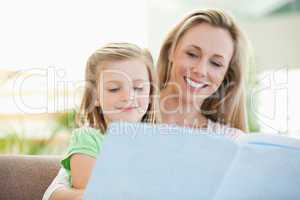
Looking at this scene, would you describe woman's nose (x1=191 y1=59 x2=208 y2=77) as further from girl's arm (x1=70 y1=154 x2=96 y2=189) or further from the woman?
girl's arm (x1=70 y1=154 x2=96 y2=189)

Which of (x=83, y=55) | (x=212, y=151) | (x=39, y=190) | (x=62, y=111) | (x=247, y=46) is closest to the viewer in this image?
(x=212, y=151)

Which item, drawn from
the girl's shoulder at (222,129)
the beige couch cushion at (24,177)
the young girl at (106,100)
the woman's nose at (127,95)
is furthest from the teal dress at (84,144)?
the girl's shoulder at (222,129)

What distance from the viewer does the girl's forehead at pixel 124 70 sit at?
1.27 meters

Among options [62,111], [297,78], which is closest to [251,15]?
[297,78]

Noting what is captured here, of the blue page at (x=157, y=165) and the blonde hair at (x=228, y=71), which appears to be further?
the blonde hair at (x=228, y=71)

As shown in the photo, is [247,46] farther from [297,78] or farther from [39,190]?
[297,78]

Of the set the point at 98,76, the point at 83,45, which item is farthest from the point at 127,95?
the point at 83,45

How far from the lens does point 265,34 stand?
3.68m

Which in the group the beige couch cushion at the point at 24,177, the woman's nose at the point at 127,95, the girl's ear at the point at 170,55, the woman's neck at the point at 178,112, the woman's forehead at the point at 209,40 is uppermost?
the woman's forehead at the point at 209,40

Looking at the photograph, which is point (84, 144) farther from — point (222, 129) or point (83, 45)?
point (83, 45)

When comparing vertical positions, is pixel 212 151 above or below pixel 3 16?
below

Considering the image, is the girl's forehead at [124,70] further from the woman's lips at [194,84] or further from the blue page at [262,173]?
the blue page at [262,173]

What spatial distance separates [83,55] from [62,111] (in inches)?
18.1

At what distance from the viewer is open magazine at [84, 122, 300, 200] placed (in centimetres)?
82
